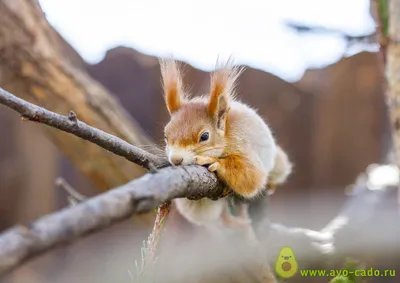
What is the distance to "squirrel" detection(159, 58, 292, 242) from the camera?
1.01 metres

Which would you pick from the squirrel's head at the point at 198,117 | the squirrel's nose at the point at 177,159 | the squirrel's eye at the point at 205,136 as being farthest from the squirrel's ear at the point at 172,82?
the squirrel's nose at the point at 177,159

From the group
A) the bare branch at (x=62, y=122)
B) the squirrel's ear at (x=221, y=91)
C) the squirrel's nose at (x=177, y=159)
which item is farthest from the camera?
the squirrel's ear at (x=221, y=91)

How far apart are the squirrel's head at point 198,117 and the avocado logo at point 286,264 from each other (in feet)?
0.92

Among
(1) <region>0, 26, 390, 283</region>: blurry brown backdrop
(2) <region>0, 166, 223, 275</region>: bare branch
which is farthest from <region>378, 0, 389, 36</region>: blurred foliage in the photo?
(1) <region>0, 26, 390, 283</region>: blurry brown backdrop

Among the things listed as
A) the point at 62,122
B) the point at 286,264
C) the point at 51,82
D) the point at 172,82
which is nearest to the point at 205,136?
the point at 172,82

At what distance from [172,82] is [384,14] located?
63 centimetres

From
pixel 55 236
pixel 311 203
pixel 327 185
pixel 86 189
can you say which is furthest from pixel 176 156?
pixel 327 185

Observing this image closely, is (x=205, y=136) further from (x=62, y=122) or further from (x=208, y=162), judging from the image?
(x=62, y=122)

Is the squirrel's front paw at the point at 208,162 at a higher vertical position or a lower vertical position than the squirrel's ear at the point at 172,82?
lower

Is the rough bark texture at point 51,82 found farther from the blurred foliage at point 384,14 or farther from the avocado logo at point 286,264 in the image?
the blurred foliage at point 384,14

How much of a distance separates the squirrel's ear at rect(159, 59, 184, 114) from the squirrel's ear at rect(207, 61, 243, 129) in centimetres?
9

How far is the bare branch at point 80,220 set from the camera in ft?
1.04

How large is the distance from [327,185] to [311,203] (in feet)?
3.84

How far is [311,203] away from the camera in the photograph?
7.81ft
